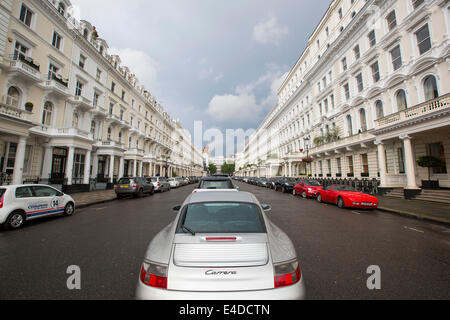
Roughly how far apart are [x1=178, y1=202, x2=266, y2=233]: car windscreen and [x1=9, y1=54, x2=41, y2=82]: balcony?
1898 cm

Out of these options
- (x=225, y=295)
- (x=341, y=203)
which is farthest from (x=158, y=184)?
(x=225, y=295)

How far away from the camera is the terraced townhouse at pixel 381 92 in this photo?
42.5 feet

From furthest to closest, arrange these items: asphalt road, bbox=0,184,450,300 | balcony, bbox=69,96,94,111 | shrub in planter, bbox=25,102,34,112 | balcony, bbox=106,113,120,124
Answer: balcony, bbox=106,113,120,124 < balcony, bbox=69,96,94,111 < shrub in planter, bbox=25,102,34,112 < asphalt road, bbox=0,184,450,300

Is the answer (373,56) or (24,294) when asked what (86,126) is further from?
(373,56)

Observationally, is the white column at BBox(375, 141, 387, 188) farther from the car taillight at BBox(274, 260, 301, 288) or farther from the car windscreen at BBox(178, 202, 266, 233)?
the car taillight at BBox(274, 260, 301, 288)

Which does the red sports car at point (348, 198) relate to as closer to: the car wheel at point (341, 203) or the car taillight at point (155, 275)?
the car wheel at point (341, 203)

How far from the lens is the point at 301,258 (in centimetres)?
396

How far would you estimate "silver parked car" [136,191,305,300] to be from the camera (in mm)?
1705

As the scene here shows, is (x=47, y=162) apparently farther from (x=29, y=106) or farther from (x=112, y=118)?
(x=112, y=118)

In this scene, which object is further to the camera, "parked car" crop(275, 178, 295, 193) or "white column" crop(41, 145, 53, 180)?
"parked car" crop(275, 178, 295, 193)

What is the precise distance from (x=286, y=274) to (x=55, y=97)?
23062 millimetres

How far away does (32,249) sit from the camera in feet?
14.6

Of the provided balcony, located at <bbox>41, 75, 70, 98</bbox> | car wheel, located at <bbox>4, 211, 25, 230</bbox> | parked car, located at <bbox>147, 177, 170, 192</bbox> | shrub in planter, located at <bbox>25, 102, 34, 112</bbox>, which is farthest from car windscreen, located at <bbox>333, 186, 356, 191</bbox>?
balcony, located at <bbox>41, 75, 70, 98</bbox>
